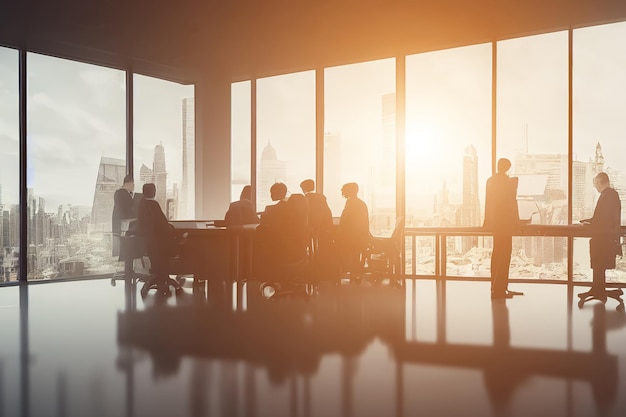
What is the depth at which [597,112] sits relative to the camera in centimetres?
714

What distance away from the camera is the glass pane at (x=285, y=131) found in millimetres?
9102

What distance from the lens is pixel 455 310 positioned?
5316mm

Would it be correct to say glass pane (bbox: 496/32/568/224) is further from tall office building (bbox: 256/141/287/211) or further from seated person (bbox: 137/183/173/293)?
seated person (bbox: 137/183/173/293)

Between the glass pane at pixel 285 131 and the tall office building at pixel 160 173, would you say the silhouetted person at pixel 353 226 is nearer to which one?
the glass pane at pixel 285 131

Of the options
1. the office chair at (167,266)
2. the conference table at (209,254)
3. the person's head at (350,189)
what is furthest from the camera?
the person's head at (350,189)

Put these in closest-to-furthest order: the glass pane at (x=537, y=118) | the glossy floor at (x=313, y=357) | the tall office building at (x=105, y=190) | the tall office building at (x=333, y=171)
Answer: the glossy floor at (x=313, y=357)
the glass pane at (x=537, y=118)
the tall office building at (x=105, y=190)
the tall office building at (x=333, y=171)

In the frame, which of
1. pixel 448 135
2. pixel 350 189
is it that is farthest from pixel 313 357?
pixel 448 135

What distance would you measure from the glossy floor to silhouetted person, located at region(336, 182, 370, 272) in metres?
1.20

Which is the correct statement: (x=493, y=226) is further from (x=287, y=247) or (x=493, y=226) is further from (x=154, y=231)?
(x=154, y=231)

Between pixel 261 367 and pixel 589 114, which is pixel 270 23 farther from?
pixel 261 367

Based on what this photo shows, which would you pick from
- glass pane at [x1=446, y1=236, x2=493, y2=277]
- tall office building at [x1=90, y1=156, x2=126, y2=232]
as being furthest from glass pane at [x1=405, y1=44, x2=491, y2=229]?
tall office building at [x1=90, y1=156, x2=126, y2=232]

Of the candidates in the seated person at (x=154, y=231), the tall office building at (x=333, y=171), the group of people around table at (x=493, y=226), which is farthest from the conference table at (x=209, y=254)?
the tall office building at (x=333, y=171)

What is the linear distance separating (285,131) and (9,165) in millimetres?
4389

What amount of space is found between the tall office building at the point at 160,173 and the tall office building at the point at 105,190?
0.61 metres
